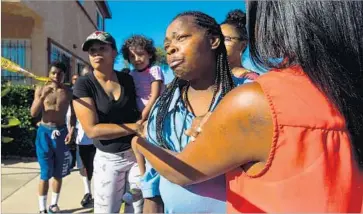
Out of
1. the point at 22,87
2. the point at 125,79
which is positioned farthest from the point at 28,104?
the point at 125,79

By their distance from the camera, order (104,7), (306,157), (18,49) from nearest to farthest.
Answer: (306,157) → (18,49) → (104,7)

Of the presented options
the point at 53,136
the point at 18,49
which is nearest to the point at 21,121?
the point at 53,136

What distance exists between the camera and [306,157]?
0.99m

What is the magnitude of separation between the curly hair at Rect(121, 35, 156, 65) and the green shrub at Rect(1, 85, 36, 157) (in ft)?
15.7

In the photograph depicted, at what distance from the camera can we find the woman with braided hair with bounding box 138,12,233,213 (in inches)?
61.1

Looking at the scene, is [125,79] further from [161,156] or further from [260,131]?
[260,131]

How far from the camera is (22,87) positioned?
897 cm

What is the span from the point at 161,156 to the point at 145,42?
3.51 meters

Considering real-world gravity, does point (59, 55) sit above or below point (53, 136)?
above

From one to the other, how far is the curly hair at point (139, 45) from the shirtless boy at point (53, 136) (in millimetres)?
888

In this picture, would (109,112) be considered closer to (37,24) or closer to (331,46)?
(331,46)

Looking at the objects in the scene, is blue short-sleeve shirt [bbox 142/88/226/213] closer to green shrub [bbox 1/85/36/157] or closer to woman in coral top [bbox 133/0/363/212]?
woman in coral top [bbox 133/0/363/212]

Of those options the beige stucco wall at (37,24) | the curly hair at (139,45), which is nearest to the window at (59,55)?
the beige stucco wall at (37,24)

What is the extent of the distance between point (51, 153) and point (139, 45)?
6.11ft
